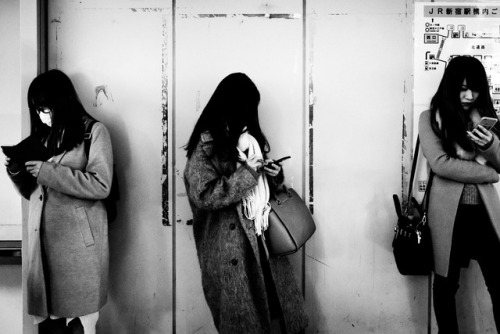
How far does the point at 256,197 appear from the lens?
2150 millimetres

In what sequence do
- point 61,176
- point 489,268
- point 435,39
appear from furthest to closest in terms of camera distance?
point 435,39 → point 489,268 → point 61,176

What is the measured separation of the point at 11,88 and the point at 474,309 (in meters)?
3.49

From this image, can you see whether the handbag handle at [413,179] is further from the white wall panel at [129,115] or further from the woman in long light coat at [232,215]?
the white wall panel at [129,115]

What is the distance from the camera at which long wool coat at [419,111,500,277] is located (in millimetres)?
2186

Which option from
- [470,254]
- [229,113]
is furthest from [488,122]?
[229,113]

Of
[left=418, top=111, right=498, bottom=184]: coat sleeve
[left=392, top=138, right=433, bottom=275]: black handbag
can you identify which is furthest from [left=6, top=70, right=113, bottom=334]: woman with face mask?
[left=418, top=111, right=498, bottom=184]: coat sleeve

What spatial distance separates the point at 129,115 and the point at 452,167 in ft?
6.60

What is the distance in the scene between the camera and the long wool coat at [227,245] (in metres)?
2.04

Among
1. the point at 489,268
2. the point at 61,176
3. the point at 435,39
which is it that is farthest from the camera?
the point at 435,39

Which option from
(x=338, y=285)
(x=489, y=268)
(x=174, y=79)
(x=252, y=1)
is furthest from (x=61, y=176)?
(x=489, y=268)

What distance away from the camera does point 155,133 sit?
272 cm

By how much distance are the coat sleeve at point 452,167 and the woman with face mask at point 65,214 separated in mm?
1808

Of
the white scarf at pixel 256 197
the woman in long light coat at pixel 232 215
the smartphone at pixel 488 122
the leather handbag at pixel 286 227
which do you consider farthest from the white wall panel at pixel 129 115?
the smartphone at pixel 488 122

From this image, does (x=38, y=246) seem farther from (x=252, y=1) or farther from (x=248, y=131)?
(x=252, y=1)
